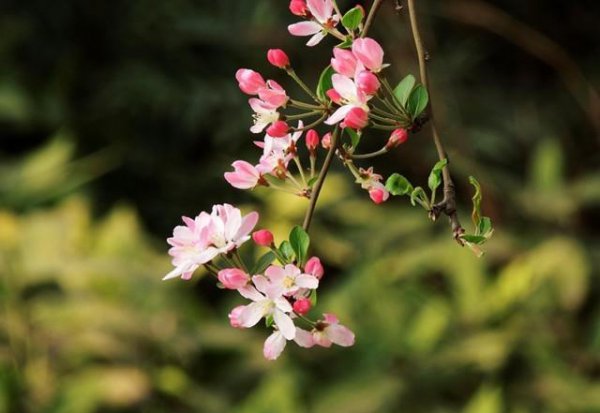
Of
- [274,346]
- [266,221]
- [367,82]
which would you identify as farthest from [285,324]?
[266,221]

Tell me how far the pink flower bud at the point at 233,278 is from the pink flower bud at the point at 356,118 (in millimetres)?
81

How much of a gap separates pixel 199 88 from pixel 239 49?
15 centimetres

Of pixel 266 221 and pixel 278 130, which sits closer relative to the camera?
pixel 278 130

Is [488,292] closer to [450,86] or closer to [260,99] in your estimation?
[450,86]

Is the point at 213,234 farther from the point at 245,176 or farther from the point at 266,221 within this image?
the point at 266,221

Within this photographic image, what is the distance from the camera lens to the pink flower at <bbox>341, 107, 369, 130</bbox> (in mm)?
492

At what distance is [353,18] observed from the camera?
521 mm

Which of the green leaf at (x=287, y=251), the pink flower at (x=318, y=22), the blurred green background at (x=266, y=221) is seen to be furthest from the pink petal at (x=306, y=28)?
the blurred green background at (x=266, y=221)

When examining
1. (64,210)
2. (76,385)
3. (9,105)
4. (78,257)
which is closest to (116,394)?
(76,385)

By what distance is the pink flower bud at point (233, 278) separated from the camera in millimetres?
495

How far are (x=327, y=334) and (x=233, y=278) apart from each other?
5 cm

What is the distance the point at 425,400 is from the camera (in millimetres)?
2072

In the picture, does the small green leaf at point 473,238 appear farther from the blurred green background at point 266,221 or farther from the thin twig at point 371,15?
the blurred green background at point 266,221

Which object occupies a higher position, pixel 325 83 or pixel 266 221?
pixel 325 83
